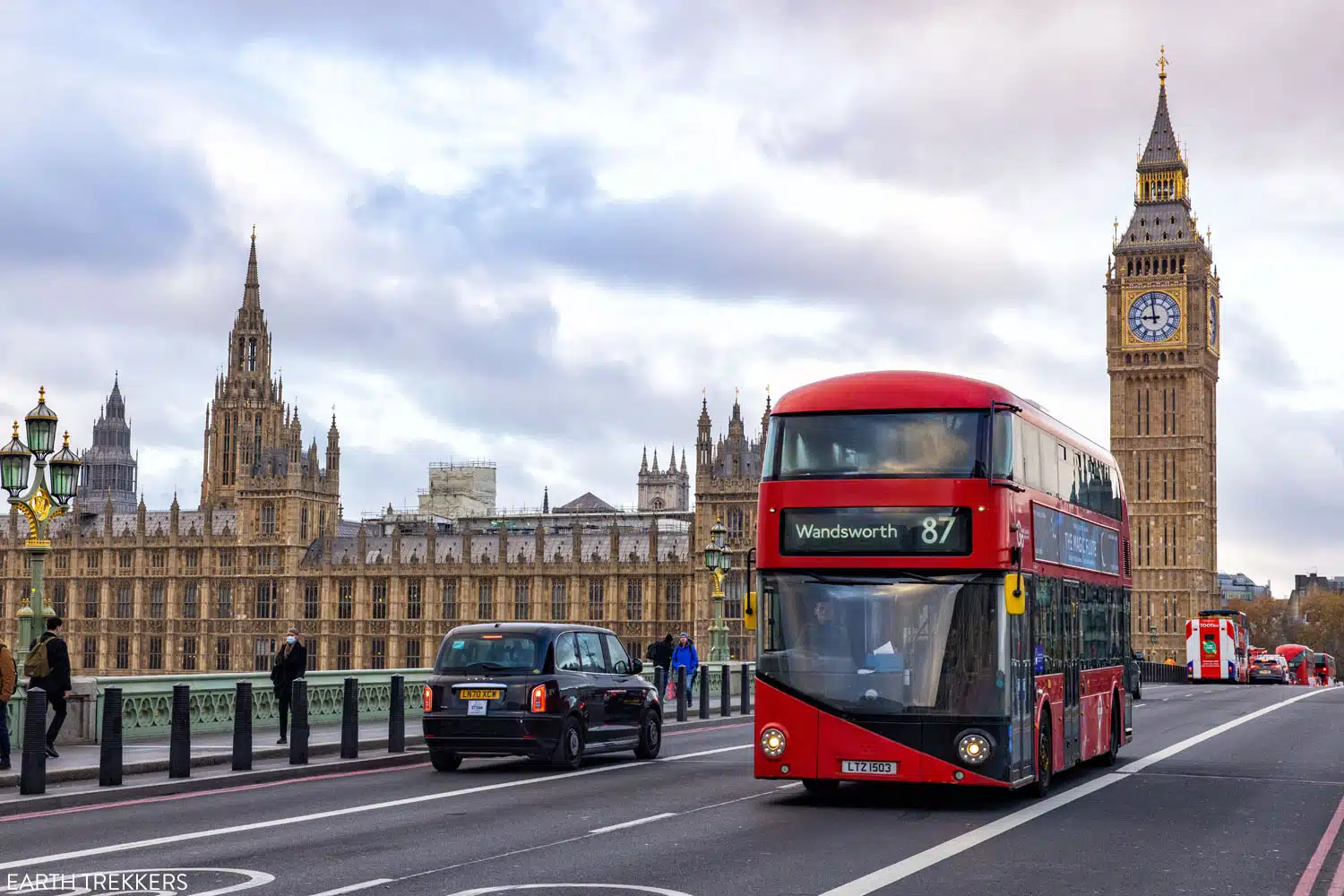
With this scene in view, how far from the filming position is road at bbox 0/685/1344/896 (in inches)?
478

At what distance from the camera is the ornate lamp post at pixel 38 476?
25562mm

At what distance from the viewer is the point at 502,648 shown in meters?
20.8

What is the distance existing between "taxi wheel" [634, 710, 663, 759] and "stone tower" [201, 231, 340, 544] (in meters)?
98.3

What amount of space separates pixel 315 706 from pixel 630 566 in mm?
78492

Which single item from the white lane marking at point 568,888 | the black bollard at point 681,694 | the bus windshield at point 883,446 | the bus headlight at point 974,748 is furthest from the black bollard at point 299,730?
the black bollard at point 681,694

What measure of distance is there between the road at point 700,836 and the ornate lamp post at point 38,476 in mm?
7406

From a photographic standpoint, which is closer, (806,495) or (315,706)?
(806,495)

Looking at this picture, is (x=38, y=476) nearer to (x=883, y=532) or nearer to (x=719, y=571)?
(x=883, y=532)

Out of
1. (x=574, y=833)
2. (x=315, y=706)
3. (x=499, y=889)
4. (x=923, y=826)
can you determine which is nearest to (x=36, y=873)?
(x=499, y=889)

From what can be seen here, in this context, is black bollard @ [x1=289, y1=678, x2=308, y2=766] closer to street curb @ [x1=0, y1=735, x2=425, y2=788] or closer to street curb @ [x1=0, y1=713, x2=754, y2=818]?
street curb @ [x1=0, y1=713, x2=754, y2=818]

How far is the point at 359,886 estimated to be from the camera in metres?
11.6

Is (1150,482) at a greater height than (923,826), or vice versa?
(1150,482)

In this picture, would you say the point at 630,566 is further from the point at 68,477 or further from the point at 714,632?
the point at 68,477

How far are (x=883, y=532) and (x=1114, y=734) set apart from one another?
27.4 feet
